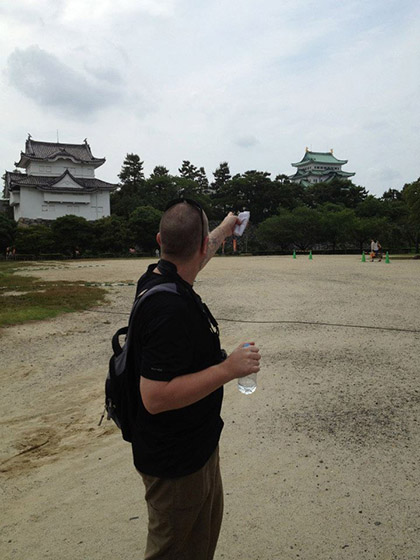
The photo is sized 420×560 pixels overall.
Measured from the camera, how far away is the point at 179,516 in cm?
141

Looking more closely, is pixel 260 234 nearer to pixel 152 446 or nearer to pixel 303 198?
pixel 303 198

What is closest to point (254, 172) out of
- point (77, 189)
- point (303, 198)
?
point (303, 198)

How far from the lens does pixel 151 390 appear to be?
130cm

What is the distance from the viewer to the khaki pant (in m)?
1.41

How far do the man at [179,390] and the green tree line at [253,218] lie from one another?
90.1ft

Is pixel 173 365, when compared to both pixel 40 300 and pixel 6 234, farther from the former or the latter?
pixel 6 234

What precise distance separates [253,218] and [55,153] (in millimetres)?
23275

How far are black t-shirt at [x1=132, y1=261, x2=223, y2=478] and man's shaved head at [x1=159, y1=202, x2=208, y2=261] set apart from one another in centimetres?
7

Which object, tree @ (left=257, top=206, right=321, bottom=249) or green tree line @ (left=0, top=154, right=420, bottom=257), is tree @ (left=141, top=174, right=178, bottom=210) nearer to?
green tree line @ (left=0, top=154, right=420, bottom=257)

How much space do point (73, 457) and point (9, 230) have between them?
35.3 m

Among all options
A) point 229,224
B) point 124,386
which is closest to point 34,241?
point 229,224

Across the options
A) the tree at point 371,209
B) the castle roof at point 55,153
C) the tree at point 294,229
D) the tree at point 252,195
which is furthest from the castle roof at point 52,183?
the tree at point 371,209

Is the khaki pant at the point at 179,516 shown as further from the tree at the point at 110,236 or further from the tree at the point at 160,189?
the tree at the point at 160,189

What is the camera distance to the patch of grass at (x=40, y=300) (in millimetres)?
8050
